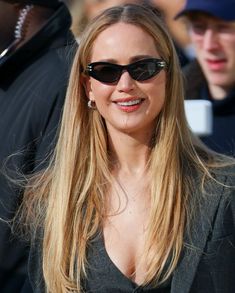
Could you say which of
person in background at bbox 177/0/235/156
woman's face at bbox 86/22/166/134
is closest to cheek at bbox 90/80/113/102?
woman's face at bbox 86/22/166/134

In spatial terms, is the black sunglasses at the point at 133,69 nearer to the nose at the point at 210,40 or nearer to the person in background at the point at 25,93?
the person in background at the point at 25,93

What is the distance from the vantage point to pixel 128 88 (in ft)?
9.32

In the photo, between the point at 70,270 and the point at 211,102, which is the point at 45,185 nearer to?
the point at 70,270

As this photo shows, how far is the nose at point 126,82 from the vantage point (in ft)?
9.32

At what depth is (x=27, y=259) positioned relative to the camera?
3.22 metres

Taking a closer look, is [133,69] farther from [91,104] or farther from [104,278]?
[104,278]

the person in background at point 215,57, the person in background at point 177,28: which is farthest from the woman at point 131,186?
the person in background at point 177,28

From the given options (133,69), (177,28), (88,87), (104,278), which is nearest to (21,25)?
(88,87)

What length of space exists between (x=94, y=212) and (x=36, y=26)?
103 centimetres

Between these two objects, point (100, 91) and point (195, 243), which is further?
point (100, 91)

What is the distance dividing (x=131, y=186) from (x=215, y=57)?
115 cm

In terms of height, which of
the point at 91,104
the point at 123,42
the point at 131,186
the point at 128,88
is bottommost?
the point at 131,186

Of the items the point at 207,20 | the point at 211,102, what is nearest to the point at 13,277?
the point at 211,102

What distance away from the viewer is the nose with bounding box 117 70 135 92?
9.32 ft
